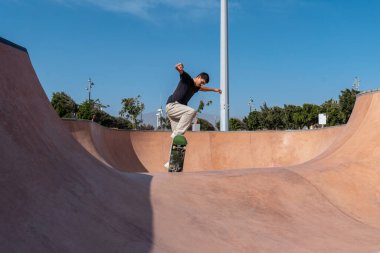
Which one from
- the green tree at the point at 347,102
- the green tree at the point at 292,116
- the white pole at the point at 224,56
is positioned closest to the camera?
the white pole at the point at 224,56

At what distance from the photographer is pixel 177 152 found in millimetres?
7730

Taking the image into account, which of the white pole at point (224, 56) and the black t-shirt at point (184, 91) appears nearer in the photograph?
the black t-shirt at point (184, 91)

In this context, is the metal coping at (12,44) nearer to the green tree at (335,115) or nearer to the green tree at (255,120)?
the green tree at (335,115)

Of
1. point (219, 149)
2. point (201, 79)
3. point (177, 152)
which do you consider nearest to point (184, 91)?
point (201, 79)

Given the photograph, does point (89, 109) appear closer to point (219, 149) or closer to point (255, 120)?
point (255, 120)

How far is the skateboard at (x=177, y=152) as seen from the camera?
7.62 meters

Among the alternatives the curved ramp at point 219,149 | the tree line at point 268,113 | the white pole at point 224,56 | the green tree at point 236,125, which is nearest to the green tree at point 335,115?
the tree line at point 268,113

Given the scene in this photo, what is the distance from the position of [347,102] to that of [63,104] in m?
39.7

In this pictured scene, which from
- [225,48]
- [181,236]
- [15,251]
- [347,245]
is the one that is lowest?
[347,245]

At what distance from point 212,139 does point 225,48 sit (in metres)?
12.1

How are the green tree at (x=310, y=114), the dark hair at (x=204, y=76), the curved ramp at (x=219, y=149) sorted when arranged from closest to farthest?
the dark hair at (x=204, y=76)
the curved ramp at (x=219, y=149)
the green tree at (x=310, y=114)

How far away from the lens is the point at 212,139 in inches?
648

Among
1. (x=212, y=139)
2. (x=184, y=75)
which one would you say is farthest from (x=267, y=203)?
(x=212, y=139)

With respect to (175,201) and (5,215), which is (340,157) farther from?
(5,215)
